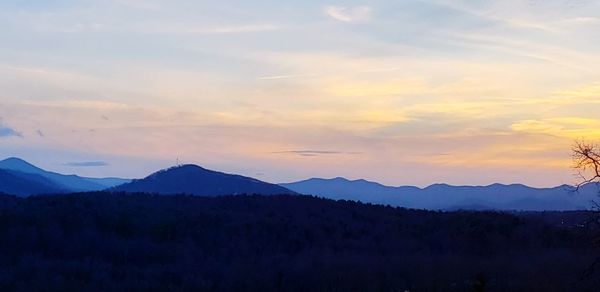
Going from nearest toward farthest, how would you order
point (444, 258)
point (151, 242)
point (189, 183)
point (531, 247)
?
point (444, 258) → point (151, 242) → point (531, 247) → point (189, 183)

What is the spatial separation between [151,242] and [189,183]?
267 feet

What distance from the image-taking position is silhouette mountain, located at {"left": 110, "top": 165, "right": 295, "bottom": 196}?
109625 mm

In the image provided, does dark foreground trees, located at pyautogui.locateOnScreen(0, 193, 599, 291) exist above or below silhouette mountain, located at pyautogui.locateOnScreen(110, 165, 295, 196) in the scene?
below

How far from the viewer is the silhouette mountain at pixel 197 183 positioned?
10962 centimetres

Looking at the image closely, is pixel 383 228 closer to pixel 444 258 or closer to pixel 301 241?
pixel 301 241

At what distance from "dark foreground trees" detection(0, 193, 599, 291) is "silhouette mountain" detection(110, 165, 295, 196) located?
64.6 metres

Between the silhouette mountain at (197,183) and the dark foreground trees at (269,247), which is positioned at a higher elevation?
the silhouette mountain at (197,183)

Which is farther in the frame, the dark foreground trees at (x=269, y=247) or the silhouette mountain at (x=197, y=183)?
the silhouette mountain at (x=197, y=183)

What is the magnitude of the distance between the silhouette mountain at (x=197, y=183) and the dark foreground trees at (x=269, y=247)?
212 ft

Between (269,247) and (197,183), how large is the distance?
81.8m

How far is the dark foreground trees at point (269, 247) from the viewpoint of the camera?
22.1 m

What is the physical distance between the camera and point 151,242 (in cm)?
3225

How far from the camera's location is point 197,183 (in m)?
114

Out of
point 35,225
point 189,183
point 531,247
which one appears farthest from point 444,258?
point 189,183
